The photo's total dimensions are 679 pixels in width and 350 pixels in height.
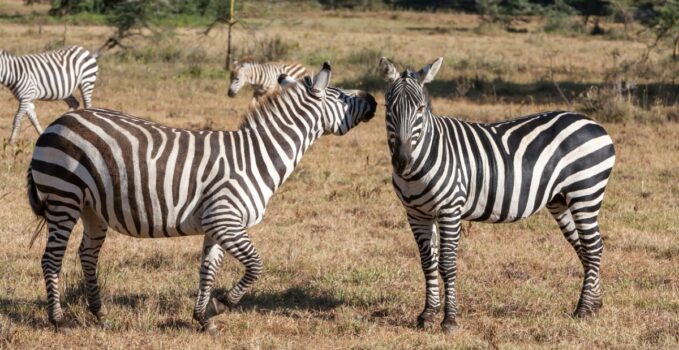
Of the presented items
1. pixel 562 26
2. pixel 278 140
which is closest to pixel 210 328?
pixel 278 140

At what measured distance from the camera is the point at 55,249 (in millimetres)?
6066

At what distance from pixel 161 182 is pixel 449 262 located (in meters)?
2.06

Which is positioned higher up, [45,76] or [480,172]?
[480,172]

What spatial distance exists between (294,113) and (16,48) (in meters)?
21.2

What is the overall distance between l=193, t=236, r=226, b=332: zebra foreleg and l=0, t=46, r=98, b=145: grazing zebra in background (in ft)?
27.6

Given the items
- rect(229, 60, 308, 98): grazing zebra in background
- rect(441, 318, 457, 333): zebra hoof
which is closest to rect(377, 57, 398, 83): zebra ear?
rect(441, 318, 457, 333): zebra hoof

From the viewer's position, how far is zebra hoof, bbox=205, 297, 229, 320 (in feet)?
20.2

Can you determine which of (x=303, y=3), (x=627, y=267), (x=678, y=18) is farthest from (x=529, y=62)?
(x=303, y=3)

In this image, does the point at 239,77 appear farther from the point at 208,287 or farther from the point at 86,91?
the point at 208,287

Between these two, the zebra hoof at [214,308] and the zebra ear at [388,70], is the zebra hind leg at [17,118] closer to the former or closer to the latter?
the zebra hoof at [214,308]

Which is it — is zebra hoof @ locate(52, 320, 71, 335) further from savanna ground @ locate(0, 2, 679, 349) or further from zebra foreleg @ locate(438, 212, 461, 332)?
zebra foreleg @ locate(438, 212, 461, 332)

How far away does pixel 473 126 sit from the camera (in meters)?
6.83

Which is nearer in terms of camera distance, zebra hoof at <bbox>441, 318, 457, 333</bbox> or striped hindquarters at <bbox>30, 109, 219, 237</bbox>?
striped hindquarters at <bbox>30, 109, 219, 237</bbox>

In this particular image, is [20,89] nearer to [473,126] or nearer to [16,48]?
[473,126]
